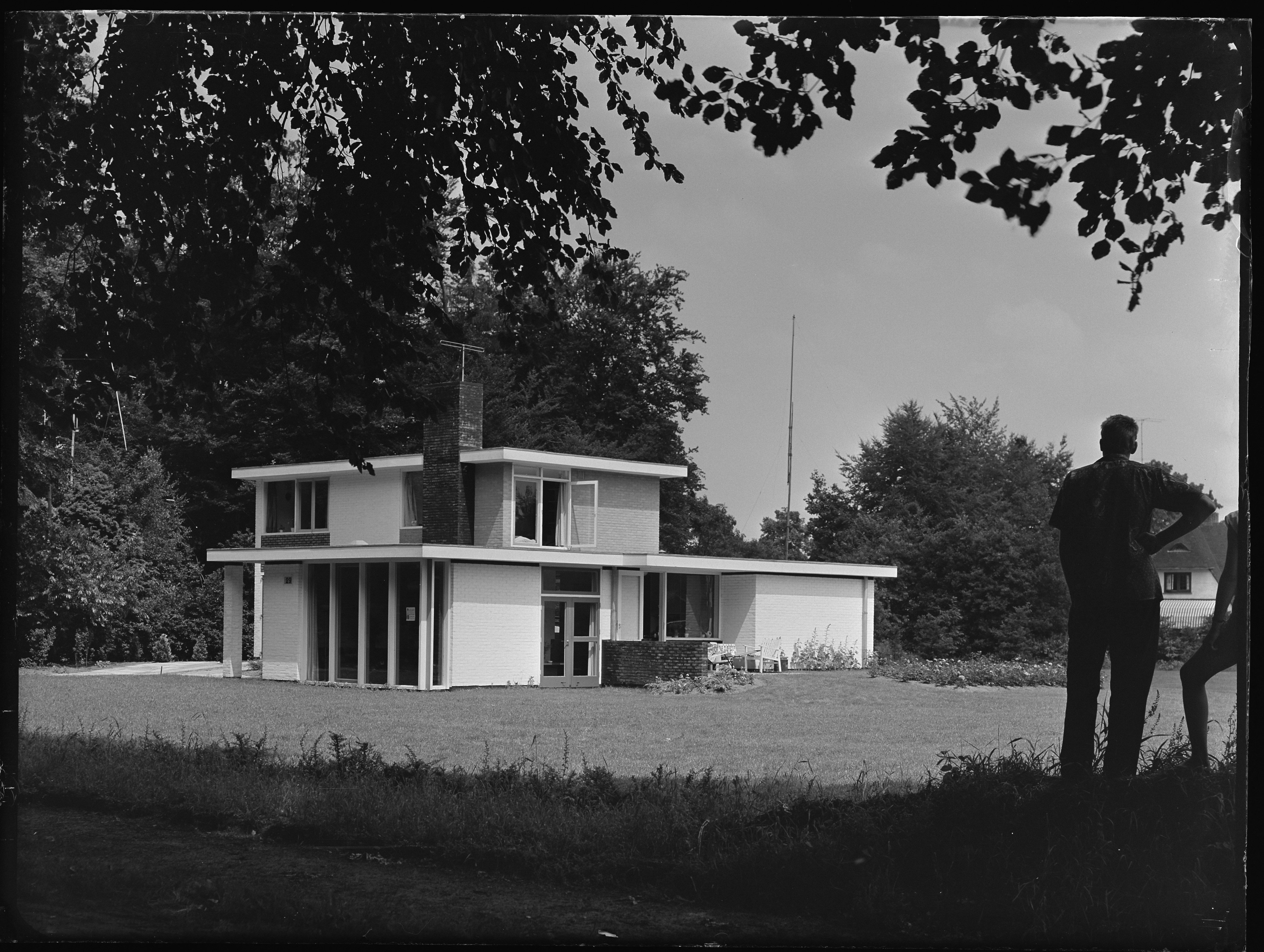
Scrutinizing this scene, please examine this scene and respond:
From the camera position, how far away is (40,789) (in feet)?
28.8

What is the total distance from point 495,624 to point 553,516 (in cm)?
228

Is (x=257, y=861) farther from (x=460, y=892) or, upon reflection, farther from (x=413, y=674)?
(x=413, y=674)

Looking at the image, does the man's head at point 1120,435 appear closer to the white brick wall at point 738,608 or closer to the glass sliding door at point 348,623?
the glass sliding door at point 348,623

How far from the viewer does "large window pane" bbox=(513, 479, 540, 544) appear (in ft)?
75.6

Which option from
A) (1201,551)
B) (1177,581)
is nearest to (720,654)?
(1177,581)

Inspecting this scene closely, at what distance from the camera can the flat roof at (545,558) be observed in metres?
13.3

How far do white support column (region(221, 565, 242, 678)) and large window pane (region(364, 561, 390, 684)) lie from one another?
693 cm

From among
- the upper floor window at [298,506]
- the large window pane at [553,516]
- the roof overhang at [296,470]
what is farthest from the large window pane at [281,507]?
the large window pane at [553,516]

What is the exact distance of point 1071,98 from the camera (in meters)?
6.74

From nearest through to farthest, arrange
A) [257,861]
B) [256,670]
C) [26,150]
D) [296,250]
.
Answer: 1. [257,861]
2. [26,150]
3. [296,250]
4. [256,670]

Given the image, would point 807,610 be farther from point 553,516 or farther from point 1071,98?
point 1071,98

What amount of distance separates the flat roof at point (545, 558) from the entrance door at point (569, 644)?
908 mm

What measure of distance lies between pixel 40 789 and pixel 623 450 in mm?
6864

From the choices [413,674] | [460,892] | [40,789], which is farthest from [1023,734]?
[413,674]
